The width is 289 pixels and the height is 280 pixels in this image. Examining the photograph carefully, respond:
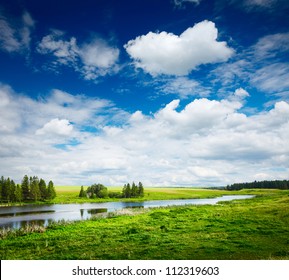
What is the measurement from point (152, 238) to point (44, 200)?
10326cm

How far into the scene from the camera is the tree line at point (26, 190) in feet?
347

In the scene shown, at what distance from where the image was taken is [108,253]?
20.6m

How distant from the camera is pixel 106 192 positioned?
155250 millimetres

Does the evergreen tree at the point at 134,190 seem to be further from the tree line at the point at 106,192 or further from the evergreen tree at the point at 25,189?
the evergreen tree at the point at 25,189

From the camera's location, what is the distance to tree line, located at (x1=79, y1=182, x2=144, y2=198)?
5906 inches

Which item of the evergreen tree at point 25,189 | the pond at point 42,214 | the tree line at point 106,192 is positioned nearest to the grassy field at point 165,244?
the pond at point 42,214

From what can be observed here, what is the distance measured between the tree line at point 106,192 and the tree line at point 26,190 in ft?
94.0

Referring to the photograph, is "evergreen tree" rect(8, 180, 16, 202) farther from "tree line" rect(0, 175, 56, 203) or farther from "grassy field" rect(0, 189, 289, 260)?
"grassy field" rect(0, 189, 289, 260)

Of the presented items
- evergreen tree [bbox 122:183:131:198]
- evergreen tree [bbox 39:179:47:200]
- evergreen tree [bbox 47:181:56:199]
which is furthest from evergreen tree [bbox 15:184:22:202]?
evergreen tree [bbox 122:183:131:198]

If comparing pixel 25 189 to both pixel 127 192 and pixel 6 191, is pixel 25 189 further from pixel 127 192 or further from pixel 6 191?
pixel 127 192

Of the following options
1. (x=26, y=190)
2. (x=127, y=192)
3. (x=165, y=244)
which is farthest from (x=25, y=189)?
(x=165, y=244)
